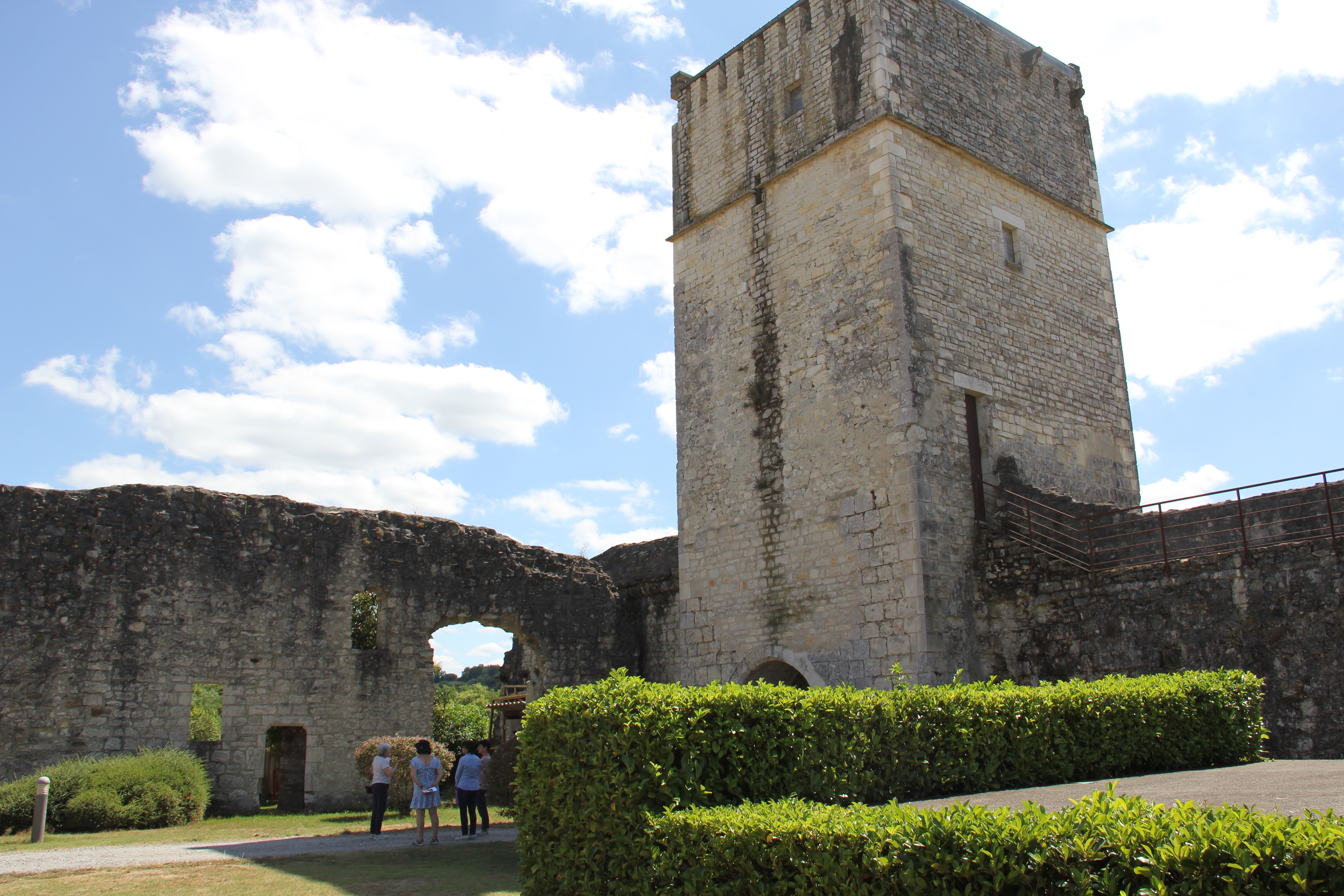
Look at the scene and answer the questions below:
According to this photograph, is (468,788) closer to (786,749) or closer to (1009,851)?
(786,749)

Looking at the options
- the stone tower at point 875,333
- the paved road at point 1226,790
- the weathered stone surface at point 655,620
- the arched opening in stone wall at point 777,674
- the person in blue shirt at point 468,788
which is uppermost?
the stone tower at point 875,333

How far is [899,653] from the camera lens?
11664 mm

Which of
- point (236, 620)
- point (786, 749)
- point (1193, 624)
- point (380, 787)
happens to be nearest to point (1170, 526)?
point (1193, 624)

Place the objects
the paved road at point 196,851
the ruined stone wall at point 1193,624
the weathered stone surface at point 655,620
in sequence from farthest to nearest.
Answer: the weathered stone surface at point 655,620, the ruined stone wall at point 1193,624, the paved road at point 196,851

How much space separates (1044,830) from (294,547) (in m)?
12.5

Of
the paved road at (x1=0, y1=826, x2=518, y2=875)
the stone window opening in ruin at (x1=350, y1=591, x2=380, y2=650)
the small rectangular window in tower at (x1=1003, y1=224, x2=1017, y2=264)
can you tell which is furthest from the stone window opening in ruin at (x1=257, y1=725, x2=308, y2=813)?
the small rectangular window in tower at (x1=1003, y1=224, x2=1017, y2=264)

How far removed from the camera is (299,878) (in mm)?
7805

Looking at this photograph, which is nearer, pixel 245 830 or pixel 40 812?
pixel 40 812

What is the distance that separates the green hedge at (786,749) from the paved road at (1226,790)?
0.32 meters

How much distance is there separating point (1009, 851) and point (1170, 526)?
30.2 feet

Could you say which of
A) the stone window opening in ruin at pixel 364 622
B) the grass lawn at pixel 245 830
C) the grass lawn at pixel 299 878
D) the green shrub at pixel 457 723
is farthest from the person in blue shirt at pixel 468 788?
the stone window opening in ruin at pixel 364 622

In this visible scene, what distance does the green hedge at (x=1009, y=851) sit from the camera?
123 inches

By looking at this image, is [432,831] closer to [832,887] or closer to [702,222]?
[832,887]

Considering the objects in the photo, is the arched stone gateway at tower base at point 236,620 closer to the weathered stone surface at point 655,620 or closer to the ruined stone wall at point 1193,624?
the weathered stone surface at point 655,620
